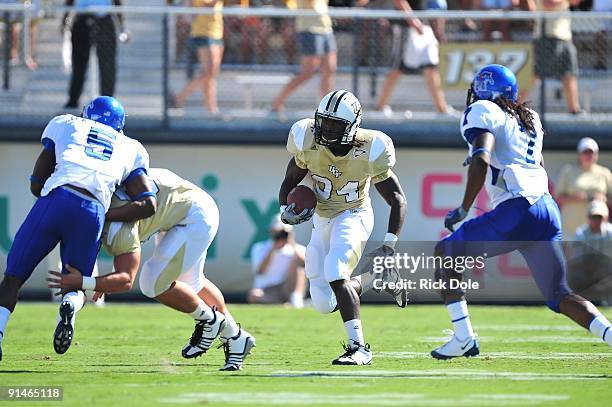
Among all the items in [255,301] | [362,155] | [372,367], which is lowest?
[255,301]

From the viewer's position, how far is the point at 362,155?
25.8 ft

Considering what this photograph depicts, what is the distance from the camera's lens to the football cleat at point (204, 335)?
7.76 m

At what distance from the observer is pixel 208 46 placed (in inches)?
549

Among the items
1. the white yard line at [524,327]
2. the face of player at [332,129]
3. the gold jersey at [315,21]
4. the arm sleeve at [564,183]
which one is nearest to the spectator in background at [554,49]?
the arm sleeve at [564,183]

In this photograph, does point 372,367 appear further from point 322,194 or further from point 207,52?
point 207,52

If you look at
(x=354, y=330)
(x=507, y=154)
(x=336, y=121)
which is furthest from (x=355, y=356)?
(x=507, y=154)

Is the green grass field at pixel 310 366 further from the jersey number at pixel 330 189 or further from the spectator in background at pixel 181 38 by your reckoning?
the spectator in background at pixel 181 38

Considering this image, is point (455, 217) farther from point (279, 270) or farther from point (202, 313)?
point (279, 270)

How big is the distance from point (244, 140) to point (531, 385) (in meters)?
8.22

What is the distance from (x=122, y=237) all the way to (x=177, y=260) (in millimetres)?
369

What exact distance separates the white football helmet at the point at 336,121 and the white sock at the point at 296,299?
625cm

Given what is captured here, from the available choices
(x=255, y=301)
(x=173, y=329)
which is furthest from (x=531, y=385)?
(x=255, y=301)

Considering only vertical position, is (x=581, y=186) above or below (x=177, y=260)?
below

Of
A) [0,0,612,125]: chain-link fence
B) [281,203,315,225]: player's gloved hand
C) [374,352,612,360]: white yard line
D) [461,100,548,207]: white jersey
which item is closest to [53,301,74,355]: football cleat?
[281,203,315,225]: player's gloved hand
